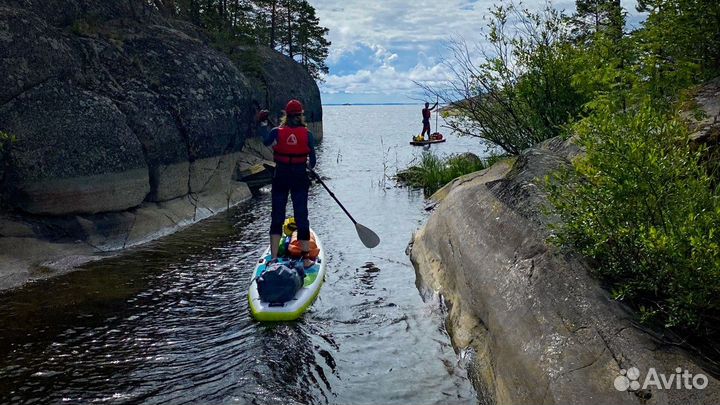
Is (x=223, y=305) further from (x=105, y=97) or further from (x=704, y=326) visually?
(x=105, y=97)

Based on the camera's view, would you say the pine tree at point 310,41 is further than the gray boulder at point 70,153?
Yes

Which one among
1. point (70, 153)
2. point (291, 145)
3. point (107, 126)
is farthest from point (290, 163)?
point (107, 126)

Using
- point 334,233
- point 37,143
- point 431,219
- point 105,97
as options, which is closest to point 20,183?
point 37,143

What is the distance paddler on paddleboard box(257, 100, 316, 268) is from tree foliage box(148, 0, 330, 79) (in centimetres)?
1350

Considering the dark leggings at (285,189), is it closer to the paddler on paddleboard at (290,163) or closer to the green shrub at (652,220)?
the paddler on paddleboard at (290,163)

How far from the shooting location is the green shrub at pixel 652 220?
362 centimetres

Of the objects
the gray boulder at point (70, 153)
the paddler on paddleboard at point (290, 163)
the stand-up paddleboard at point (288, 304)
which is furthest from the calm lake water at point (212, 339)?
the gray boulder at point (70, 153)

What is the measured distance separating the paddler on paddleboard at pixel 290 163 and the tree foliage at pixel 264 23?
1350cm

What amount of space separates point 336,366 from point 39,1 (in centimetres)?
1215

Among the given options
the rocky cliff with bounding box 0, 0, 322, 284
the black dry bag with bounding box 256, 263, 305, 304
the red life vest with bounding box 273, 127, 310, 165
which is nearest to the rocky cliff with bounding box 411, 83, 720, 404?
the black dry bag with bounding box 256, 263, 305, 304

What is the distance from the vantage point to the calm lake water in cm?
550

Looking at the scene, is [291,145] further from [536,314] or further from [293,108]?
[536,314]

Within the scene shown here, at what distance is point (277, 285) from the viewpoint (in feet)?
24.6

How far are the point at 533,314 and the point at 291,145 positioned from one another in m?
5.35
